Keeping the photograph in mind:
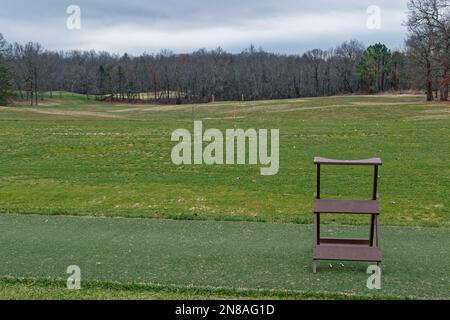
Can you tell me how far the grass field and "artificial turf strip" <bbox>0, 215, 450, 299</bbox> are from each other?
0.04 metres

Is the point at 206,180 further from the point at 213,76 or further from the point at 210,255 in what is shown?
the point at 213,76

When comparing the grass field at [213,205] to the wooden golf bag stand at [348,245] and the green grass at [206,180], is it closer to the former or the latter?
the green grass at [206,180]

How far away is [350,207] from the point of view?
281 inches

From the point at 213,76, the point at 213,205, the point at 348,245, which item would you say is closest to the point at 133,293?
the point at 348,245

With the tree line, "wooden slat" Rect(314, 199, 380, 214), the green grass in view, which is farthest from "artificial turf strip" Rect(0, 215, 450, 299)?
the tree line

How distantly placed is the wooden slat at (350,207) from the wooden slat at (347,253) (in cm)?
51

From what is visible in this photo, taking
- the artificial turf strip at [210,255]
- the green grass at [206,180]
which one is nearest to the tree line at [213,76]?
the green grass at [206,180]

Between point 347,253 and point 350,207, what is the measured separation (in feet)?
2.12

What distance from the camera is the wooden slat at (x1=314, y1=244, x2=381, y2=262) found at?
6.98 metres

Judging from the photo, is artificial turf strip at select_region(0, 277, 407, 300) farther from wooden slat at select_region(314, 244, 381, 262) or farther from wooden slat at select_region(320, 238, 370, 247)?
wooden slat at select_region(320, 238, 370, 247)

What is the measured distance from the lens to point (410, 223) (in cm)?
1061

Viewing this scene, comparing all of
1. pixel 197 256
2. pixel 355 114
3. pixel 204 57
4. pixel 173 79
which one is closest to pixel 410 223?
pixel 197 256
